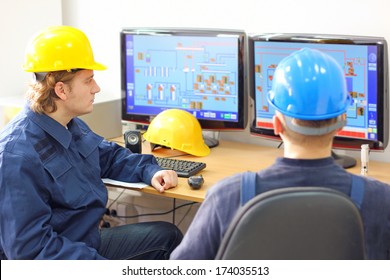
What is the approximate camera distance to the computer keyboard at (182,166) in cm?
264

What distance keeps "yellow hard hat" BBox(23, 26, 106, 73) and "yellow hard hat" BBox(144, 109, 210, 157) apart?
609 mm

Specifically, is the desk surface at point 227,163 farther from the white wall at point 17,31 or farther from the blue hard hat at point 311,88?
the blue hard hat at point 311,88

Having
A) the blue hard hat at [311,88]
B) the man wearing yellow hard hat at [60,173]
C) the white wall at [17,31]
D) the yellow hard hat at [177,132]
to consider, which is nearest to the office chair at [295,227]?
the blue hard hat at [311,88]

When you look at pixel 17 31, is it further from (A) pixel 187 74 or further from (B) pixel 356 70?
(B) pixel 356 70

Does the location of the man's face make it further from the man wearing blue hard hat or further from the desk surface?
the man wearing blue hard hat

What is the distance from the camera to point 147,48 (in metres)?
3.09

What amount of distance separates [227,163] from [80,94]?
2.50 ft

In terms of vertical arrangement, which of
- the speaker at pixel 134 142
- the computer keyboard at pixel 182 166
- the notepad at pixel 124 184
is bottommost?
the notepad at pixel 124 184

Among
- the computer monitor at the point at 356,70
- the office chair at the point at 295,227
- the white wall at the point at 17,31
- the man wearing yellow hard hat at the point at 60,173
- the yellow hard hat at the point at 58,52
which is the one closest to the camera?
the office chair at the point at 295,227

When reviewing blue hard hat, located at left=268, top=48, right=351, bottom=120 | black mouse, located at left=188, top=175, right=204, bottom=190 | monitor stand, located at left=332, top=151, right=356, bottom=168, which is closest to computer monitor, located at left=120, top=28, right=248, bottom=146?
monitor stand, located at left=332, top=151, right=356, bottom=168

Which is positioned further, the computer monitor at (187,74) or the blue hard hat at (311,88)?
the computer monitor at (187,74)

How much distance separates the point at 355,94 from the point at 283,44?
351mm

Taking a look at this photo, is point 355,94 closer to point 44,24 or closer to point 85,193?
point 85,193

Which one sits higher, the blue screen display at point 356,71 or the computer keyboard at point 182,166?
the blue screen display at point 356,71
